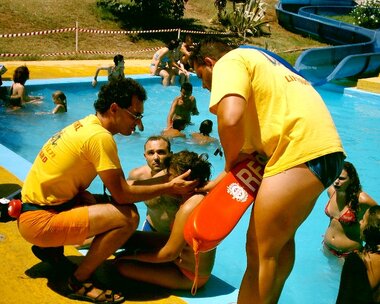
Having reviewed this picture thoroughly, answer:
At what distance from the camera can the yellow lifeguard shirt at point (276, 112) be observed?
2520 millimetres

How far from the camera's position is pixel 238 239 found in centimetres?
594

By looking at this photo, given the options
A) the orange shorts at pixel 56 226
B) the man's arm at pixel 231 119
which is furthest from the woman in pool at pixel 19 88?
the man's arm at pixel 231 119

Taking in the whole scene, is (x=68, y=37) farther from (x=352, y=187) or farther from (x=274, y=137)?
(x=274, y=137)

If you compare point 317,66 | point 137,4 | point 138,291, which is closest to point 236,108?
point 138,291

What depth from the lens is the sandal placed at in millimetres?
3148

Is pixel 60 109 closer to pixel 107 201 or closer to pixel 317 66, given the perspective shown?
pixel 107 201

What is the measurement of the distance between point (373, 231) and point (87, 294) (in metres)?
1.77

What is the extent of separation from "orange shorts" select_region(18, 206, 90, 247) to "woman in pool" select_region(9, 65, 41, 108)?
22.1 ft

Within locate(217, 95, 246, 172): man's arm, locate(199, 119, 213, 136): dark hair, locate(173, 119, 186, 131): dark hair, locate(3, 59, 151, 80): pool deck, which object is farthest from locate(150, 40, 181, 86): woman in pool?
locate(217, 95, 246, 172): man's arm

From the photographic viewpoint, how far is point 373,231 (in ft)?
10.9

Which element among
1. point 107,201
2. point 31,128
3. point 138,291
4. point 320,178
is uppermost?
point 320,178

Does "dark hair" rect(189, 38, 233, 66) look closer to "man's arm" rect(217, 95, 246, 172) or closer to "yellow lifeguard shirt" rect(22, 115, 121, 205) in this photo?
"man's arm" rect(217, 95, 246, 172)

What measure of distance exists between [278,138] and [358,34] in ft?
69.9

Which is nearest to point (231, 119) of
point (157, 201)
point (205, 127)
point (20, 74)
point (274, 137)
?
point (274, 137)
